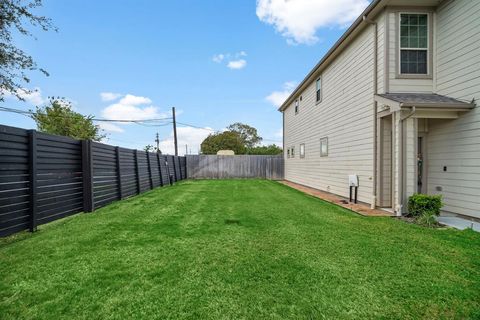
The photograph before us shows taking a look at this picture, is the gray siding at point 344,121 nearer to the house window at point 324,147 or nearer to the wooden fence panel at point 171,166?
the house window at point 324,147

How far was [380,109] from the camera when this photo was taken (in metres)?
6.29

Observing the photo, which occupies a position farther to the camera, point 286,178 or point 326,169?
point 286,178

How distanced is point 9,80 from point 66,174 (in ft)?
22.4

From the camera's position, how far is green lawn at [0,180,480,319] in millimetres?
2102

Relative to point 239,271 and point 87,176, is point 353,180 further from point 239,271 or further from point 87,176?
point 87,176

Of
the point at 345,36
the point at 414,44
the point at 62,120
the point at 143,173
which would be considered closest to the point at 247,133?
the point at 62,120

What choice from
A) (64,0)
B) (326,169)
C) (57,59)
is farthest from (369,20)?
(57,59)

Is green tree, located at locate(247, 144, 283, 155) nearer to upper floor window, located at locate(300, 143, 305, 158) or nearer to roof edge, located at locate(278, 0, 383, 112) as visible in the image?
upper floor window, located at locate(300, 143, 305, 158)

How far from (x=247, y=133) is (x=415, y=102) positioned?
42.8m

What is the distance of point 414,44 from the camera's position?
20.5 feet

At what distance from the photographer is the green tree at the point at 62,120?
25.8 m

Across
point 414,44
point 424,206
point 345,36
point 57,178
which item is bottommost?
point 424,206

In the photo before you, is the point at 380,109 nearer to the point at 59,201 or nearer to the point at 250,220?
the point at 250,220

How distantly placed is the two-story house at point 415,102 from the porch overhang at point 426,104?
Result: 0.06 ft
